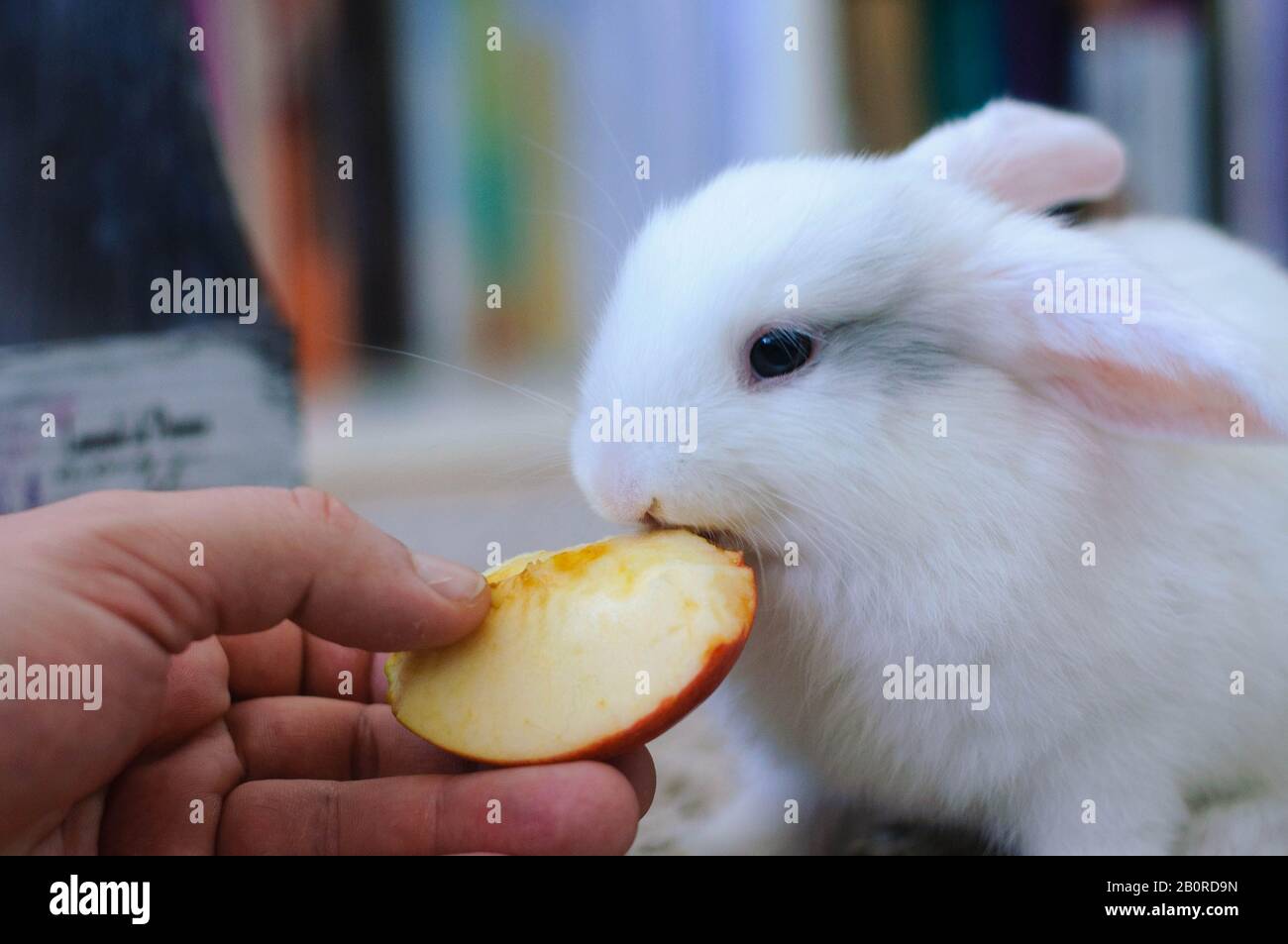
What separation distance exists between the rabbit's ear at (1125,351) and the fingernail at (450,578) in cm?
41

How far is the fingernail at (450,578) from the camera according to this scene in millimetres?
756

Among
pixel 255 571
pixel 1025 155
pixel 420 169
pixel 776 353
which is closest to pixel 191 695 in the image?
pixel 255 571

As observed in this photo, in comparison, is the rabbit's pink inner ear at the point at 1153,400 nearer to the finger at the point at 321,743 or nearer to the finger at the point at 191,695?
the finger at the point at 321,743

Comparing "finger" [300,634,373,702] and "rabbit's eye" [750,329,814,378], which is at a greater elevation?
"rabbit's eye" [750,329,814,378]

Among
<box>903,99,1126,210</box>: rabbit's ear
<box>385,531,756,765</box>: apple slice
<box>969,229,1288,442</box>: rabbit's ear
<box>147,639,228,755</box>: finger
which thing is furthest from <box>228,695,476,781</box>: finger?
<box>903,99,1126,210</box>: rabbit's ear

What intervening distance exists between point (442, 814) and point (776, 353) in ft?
1.34

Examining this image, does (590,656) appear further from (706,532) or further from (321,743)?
(321,743)

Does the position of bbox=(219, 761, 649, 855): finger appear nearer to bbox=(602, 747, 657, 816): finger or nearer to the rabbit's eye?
bbox=(602, 747, 657, 816): finger

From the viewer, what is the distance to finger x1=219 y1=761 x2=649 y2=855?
73cm

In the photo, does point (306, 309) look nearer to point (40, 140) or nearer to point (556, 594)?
point (40, 140)

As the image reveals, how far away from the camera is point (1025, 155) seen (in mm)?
1061

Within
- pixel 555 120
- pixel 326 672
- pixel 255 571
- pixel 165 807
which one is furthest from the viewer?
pixel 555 120

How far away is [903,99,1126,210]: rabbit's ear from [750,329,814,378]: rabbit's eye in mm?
275
